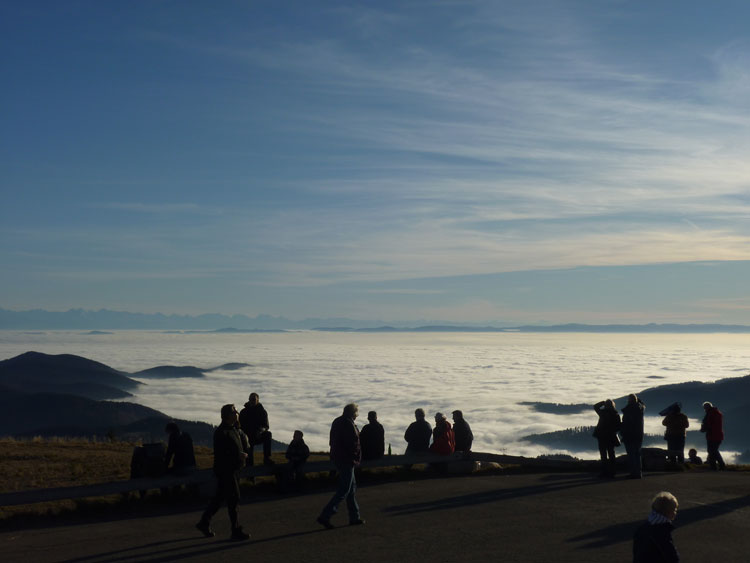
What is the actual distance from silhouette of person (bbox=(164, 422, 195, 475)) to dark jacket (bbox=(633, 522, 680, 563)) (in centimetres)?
948

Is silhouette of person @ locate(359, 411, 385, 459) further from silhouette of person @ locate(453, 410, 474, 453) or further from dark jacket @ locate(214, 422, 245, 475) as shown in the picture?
dark jacket @ locate(214, 422, 245, 475)

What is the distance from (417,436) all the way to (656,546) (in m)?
12.2

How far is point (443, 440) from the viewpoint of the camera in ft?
57.3

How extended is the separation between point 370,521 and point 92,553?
418 cm

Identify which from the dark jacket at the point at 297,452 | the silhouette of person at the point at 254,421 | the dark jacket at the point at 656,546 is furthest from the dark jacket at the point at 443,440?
the dark jacket at the point at 656,546

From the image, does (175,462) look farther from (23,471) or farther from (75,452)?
(75,452)

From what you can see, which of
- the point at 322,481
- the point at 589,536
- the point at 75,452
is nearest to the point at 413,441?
the point at 322,481

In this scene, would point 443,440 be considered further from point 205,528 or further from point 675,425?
point 205,528

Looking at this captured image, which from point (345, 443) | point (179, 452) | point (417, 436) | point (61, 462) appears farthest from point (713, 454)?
point (61, 462)

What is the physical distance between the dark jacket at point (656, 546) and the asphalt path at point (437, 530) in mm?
3370

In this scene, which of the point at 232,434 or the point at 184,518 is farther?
the point at 184,518

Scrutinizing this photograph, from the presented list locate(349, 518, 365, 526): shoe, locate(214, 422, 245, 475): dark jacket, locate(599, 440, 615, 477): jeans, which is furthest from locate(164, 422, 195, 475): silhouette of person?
locate(599, 440, 615, 477): jeans

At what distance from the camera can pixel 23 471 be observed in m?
17.9

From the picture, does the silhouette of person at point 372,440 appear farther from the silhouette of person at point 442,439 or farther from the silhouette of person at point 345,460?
the silhouette of person at point 345,460
